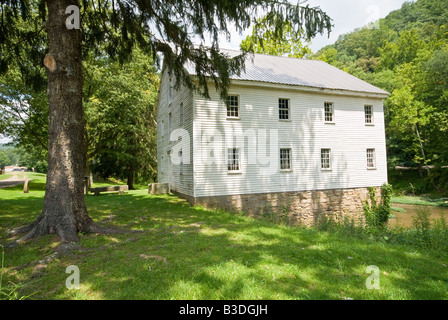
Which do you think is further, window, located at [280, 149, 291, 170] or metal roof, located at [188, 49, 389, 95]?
metal roof, located at [188, 49, 389, 95]

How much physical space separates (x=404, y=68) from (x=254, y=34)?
35.4m

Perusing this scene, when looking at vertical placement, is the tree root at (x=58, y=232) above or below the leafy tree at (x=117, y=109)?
below

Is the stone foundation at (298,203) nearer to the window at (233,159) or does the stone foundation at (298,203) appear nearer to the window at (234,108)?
the window at (233,159)

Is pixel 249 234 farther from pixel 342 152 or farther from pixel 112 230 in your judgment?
pixel 342 152

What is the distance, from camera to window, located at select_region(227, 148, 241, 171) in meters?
13.1

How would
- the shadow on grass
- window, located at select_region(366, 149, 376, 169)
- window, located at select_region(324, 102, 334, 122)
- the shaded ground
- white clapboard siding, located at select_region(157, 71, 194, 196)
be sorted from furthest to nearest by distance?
the shaded ground, window, located at select_region(366, 149, 376, 169), window, located at select_region(324, 102, 334, 122), white clapboard siding, located at select_region(157, 71, 194, 196), the shadow on grass

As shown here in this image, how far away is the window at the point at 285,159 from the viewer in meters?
14.3

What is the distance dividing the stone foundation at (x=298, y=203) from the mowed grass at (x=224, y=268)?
6.21m

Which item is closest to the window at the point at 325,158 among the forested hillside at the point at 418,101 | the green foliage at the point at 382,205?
the green foliage at the point at 382,205

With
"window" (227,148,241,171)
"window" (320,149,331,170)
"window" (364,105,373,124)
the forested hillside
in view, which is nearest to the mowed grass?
"window" (227,148,241,171)

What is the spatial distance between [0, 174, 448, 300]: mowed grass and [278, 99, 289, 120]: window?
9.20 metres

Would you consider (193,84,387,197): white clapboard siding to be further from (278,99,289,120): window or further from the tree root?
the tree root

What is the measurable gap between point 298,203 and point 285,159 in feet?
8.69
